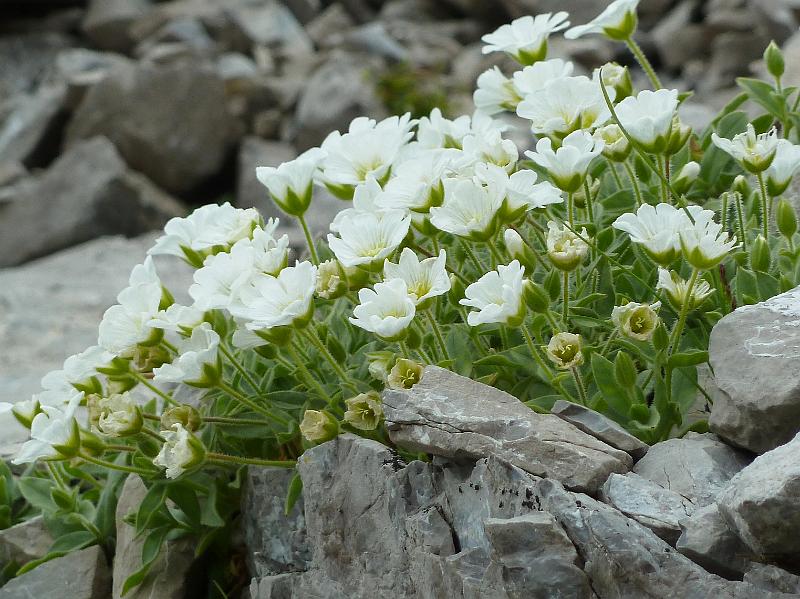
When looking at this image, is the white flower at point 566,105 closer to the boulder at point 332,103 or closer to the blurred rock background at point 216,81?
the blurred rock background at point 216,81

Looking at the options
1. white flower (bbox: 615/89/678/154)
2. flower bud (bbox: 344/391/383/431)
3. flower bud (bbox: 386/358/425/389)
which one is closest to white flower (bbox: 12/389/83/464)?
flower bud (bbox: 344/391/383/431)

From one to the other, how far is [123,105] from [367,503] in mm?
8584

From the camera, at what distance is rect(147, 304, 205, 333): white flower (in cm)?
244

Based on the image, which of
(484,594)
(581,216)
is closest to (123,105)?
(581,216)

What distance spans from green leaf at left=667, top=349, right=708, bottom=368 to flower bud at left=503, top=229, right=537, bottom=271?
0.39m

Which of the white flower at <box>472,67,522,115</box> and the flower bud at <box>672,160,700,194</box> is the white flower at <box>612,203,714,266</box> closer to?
the flower bud at <box>672,160,700,194</box>

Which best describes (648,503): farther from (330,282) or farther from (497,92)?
(497,92)

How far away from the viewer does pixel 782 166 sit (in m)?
2.38

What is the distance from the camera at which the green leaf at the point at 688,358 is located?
7.40 feet

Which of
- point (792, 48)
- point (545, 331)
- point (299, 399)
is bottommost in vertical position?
point (792, 48)

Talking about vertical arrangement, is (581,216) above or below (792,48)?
above

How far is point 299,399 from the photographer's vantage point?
8.91 ft

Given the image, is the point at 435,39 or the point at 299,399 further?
the point at 435,39

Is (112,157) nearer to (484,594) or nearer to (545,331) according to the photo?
(545,331)
